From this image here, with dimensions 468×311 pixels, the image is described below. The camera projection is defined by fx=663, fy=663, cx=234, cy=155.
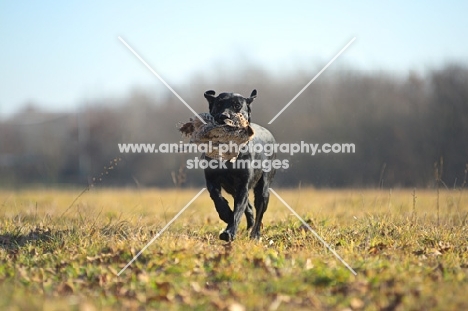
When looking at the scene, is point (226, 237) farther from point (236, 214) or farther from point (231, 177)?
point (231, 177)

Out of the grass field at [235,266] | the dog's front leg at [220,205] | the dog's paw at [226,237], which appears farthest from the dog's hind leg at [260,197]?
the dog's paw at [226,237]

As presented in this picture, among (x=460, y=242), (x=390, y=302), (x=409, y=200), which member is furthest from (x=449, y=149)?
(x=390, y=302)

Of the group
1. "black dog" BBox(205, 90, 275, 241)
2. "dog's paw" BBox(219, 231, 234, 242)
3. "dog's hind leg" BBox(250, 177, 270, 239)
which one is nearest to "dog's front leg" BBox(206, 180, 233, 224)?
"black dog" BBox(205, 90, 275, 241)

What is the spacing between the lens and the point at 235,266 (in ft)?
19.8

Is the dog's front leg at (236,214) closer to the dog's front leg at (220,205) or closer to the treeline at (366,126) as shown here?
the dog's front leg at (220,205)

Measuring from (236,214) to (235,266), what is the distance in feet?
4.75

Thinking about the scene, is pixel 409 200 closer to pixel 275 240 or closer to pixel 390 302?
pixel 275 240

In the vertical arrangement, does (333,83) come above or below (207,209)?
above

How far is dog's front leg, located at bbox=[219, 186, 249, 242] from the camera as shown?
7.24 metres

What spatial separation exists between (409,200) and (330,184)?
11.0 ft

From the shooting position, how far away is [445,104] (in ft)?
58.9

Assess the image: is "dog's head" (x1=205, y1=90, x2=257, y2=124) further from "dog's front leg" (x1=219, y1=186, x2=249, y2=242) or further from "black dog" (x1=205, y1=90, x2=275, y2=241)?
"dog's front leg" (x1=219, y1=186, x2=249, y2=242)

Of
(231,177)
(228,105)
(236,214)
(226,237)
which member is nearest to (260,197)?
(231,177)

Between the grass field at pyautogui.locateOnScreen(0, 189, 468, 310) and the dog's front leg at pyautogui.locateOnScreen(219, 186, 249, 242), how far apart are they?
19 centimetres
